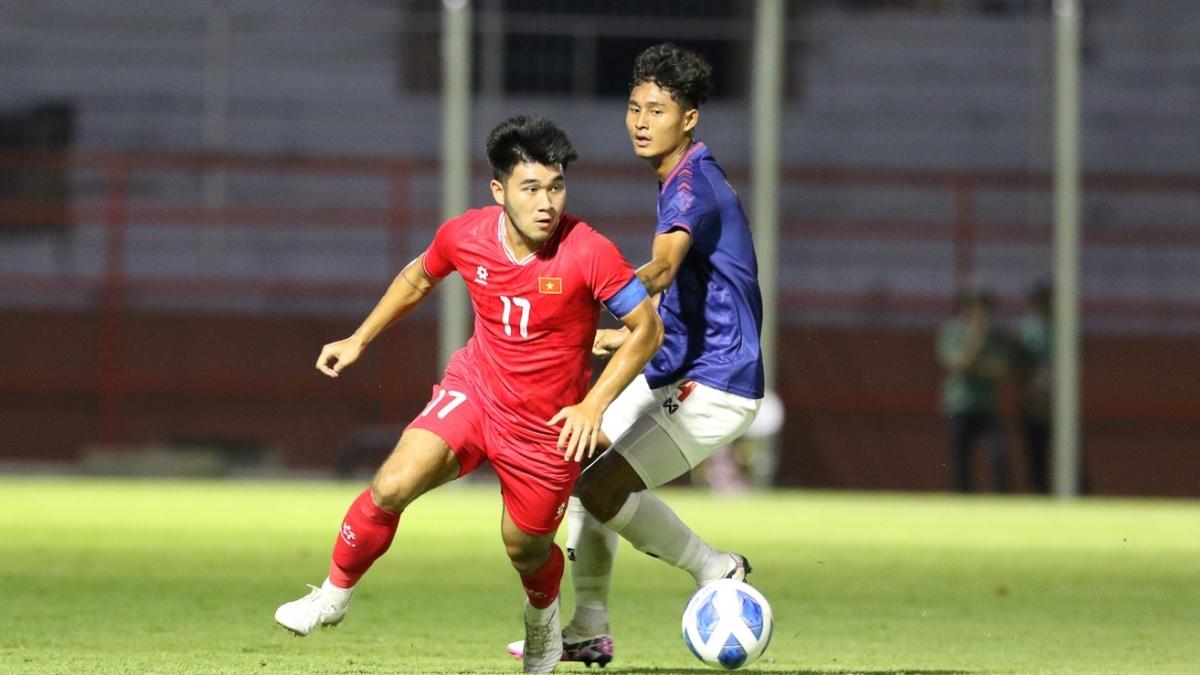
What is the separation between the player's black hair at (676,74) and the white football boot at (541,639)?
1696mm

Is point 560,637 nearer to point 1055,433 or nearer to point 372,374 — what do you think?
point 1055,433

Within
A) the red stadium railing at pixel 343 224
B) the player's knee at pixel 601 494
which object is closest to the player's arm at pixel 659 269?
the player's knee at pixel 601 494

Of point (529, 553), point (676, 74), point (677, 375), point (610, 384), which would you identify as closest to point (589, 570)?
point (529, 553)

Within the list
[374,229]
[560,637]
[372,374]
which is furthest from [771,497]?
[560,637]

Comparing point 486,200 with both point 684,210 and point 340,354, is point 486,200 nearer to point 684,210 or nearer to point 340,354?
point 684,210

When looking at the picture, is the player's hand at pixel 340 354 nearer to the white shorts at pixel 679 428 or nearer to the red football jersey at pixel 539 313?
the red football jersey at pixel 539 313

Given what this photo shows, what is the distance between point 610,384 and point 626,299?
0.27m

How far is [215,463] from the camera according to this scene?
18812 millimetres

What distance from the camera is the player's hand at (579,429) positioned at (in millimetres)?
5816

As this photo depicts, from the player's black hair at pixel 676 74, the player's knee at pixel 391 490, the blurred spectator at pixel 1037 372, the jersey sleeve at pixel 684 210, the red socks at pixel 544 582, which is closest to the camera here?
the player's knee at pixel 391 490

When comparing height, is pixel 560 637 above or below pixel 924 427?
above

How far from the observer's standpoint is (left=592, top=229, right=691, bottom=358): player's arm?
20.2 ft

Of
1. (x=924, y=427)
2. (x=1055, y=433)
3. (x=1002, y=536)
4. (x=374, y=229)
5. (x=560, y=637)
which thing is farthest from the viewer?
(x=374, y=229)

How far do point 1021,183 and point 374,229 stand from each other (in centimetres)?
693
